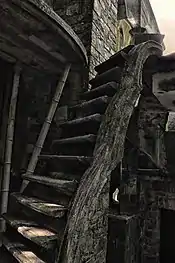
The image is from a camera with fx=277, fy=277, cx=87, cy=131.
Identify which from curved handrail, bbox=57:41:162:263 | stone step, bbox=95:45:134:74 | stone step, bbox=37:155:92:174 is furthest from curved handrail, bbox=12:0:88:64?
stone step, bbox=37:155:92:174

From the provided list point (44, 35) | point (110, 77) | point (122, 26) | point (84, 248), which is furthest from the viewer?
point (122, 26)

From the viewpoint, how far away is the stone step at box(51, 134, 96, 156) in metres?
2.52

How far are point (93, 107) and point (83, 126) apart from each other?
0.23 metres

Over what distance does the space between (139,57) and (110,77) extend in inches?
15.9

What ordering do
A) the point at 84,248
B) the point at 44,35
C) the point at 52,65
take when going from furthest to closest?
the point at 52,65, the point at 44,35, the point at 84,248

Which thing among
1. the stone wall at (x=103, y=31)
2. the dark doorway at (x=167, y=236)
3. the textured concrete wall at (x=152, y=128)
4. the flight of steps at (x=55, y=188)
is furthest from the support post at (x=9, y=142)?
the dark doorway at (x=167, y=236)

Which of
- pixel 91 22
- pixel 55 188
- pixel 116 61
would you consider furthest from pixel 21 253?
pixel 91 22

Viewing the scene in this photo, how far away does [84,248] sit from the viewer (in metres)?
2.10

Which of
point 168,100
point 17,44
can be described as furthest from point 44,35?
point 168,100

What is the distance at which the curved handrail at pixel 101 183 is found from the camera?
203cm

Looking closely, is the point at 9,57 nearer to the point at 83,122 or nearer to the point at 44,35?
the point at 44,35

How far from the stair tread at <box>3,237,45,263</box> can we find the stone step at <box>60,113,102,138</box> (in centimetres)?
120

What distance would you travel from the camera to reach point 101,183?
7.45ft

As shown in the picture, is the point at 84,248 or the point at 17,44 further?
the point at 17,44
